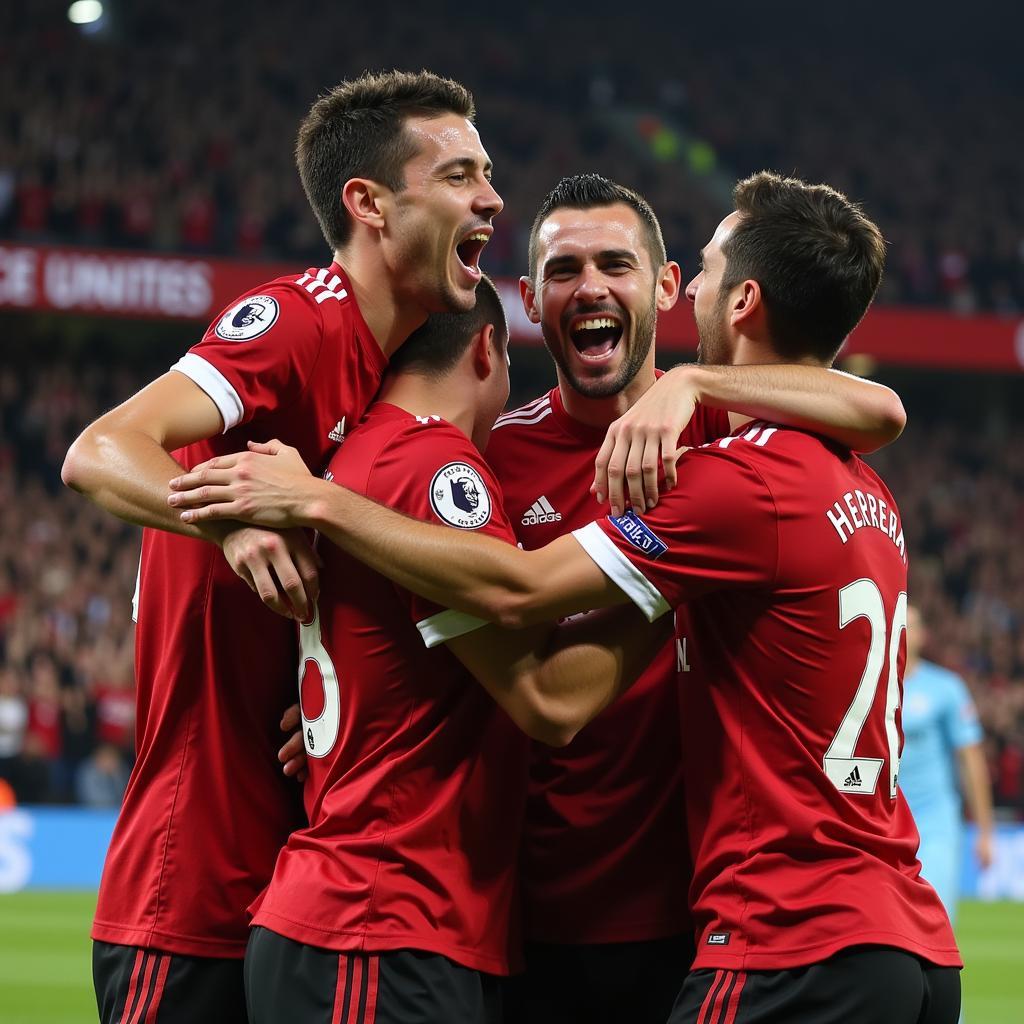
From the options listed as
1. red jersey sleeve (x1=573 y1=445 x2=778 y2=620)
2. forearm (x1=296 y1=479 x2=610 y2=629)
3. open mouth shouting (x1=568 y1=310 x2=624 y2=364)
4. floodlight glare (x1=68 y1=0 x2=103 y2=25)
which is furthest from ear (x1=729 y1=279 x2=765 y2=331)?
floodlight glare (x1=68 y1=0 x2=103 y2=25)

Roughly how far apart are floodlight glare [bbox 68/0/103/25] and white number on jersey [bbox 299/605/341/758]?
2302 cm

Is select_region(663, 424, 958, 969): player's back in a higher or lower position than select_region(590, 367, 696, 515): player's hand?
lower

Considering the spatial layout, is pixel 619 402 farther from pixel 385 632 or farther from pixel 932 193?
pixel 932 193

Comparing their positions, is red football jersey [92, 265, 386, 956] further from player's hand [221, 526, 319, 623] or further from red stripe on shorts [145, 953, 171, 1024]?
player's hand [221, 526, 319, 623]

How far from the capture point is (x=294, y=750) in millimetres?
3287

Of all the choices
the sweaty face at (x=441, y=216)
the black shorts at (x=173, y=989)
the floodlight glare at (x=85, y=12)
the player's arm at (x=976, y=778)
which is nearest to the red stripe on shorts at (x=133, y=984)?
the black shorts at (x=173, y=989)

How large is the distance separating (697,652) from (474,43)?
26.1 meters

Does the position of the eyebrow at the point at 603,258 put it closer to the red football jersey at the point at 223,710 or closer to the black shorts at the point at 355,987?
the red football jersey at the point at 223,710

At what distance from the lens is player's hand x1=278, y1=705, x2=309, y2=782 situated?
3279 mm

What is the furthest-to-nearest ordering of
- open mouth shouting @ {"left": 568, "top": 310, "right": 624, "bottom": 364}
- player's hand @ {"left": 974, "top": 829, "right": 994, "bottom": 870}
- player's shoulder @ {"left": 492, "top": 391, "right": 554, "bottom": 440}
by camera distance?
player's hand @ {"left": 974, "top": 829, "right": 994, "bottom": 870}
open mouth shouting @ {"left": 568, "top": 310, "right": 624, "bottom": 364}
player's shoulder @ {"left": 492, "top": 391, "right": 554, "bottom": 440}

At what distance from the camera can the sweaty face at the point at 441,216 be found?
374cm

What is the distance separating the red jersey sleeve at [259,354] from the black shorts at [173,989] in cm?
116

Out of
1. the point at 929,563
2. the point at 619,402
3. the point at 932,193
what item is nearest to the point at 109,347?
the point at 929,563

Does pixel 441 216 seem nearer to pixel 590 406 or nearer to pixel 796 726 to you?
pixel 590 406
